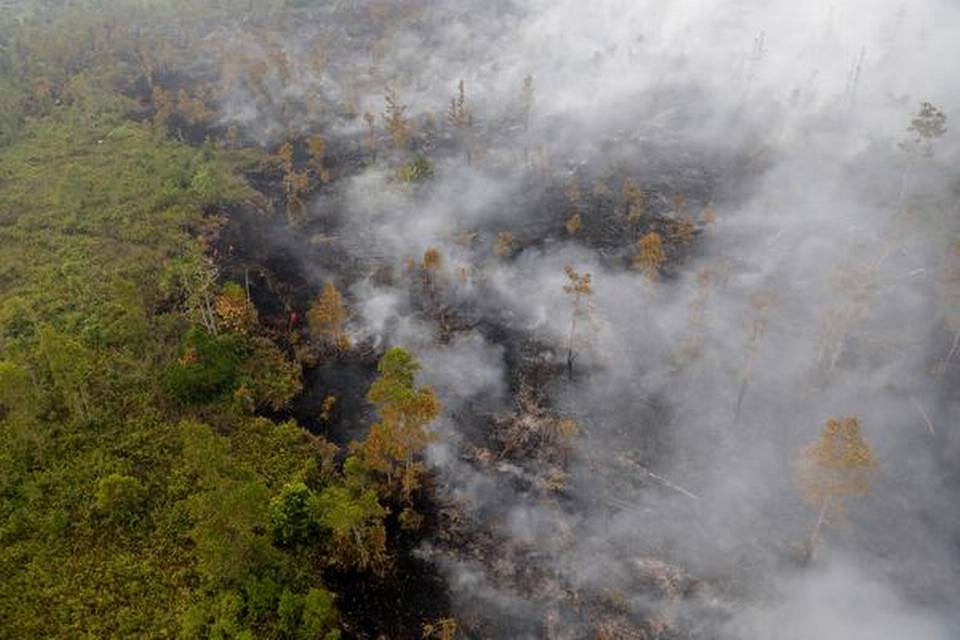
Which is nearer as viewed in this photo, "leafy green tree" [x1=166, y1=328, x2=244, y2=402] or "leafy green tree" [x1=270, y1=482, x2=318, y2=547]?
"leafy green tree" [x1=270, y1=482, x2=318, y2=547]

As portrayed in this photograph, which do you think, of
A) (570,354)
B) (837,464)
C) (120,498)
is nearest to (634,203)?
(570,354)

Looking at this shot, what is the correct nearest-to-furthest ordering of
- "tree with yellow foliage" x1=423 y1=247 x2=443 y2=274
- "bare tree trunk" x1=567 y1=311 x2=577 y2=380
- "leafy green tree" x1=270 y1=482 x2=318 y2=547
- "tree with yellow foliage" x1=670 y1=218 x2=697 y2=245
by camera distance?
"leafy green tree" x1=270 y1=482 x2=318 y2=547 < "bare tree trunk" x1=567 y1=311 x2=577 y2=380 < "tree with yellow foliage" x1=423 y1=247 x2=443 y2=274 < "tree with yellow foliage" x1=670 y1=218 x2=697 y2=245

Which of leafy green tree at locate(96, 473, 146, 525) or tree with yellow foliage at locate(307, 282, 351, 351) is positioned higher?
tree with yellow foliage at locate(307, 282, 351, 351)

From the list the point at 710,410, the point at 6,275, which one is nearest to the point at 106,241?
the point at 6,275

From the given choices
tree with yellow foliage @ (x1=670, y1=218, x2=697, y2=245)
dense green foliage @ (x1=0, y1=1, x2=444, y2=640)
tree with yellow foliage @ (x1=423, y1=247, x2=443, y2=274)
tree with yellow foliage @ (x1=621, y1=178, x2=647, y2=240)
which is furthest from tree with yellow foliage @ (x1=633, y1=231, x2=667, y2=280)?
dense green foliage @ (x1=0, y1=1, x2=444, y2=640)

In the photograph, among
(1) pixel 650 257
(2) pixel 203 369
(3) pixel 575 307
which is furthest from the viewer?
(1) pixel 650 257

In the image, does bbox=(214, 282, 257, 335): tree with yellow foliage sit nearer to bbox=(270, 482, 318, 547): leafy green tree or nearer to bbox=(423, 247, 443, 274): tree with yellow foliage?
bbox=(423, 247, 443, 274): tree with yellow foliage

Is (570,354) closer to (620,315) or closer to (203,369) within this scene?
(620,315)

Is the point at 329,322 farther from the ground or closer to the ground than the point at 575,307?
closer to the ground
